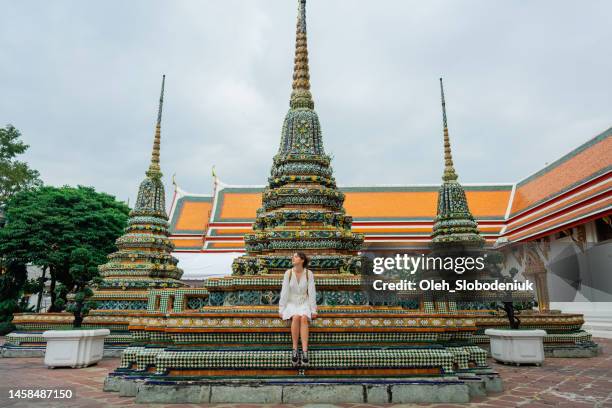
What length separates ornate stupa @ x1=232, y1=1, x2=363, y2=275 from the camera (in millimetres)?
6906

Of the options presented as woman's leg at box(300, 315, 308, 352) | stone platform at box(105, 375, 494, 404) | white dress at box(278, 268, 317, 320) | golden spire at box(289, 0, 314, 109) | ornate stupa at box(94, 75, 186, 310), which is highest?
golden spire at box(289, 0, 314, 109)

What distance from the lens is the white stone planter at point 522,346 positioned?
8477 millimetres

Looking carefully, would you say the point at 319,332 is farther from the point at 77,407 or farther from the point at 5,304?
the point at 5,304

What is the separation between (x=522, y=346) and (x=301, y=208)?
17.8 ft

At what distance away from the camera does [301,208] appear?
24.4ft

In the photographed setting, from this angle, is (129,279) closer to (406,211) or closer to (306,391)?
(306,391)

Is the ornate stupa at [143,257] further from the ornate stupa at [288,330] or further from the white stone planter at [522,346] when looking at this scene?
the white stone planter at [522,346]

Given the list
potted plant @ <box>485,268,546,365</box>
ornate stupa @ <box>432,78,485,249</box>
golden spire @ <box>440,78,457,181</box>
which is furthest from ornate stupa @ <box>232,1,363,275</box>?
golden spire @ <box>440,78,457,181</box>

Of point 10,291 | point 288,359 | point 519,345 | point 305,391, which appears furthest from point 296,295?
Result: point 10,291

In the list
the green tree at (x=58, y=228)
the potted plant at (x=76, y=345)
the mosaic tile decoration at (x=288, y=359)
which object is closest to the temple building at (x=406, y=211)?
the green tree at (x=58, y=228)

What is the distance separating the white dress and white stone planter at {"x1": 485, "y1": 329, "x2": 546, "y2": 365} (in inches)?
208

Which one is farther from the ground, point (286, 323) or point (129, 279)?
point (129, 279)

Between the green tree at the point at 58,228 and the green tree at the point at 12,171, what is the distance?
3.43 metres

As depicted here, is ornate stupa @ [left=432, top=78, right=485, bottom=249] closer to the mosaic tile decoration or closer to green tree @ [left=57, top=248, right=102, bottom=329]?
the mosaic tile decoration
